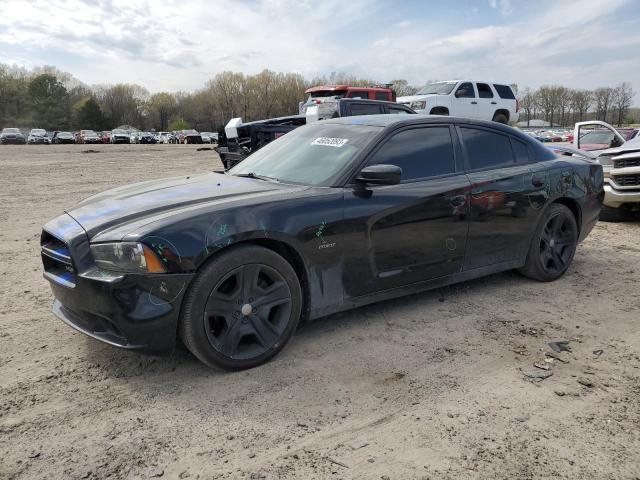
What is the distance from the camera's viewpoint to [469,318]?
4039 millimetres

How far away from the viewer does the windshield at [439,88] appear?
16.3 metres

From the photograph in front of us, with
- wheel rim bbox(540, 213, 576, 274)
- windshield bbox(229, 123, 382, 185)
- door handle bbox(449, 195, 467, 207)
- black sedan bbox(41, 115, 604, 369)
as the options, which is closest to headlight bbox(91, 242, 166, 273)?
black sedan bbox(41, 115, 604, 369)

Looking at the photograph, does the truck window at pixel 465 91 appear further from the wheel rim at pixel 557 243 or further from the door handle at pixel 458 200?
the door handle at pixel 458 200

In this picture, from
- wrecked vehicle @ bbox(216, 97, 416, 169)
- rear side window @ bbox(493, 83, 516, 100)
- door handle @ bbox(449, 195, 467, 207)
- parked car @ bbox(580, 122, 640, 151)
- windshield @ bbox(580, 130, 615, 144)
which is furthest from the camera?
rear side window @ bbox(493, 83, 516, 100)

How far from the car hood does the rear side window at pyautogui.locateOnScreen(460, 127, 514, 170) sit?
1726mm

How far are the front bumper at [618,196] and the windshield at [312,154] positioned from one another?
593 cm

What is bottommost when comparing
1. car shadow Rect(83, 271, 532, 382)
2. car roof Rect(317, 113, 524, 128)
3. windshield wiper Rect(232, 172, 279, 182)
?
car shadow Rect(83, 271, 532, 382)

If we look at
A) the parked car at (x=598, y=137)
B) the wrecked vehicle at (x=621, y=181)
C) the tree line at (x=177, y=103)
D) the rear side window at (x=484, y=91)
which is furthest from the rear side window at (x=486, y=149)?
the tree line at (x=177, y=103)

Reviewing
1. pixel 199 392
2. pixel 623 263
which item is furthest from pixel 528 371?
pixel 623 263

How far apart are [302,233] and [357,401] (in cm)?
110

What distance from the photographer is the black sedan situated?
→ 2.89 m

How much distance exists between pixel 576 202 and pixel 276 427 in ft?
12.8

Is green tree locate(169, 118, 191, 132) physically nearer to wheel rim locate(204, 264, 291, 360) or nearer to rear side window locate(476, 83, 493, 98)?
rear side window locate(476, 83, 493, 98)

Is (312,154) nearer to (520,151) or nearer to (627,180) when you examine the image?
(520,151)
